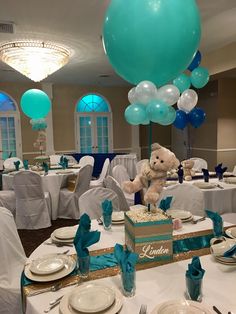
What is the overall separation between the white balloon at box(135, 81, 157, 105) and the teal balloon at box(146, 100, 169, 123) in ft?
0.16

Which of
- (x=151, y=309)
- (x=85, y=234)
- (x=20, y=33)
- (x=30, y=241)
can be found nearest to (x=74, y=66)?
(x=20, y=33)

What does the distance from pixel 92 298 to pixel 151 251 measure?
1.38ft

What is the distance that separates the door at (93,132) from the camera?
28.4 ft

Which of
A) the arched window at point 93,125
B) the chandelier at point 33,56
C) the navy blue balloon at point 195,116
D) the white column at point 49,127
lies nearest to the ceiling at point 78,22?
the chandelier at point 33,56

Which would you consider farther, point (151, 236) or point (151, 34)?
point (151, 34)

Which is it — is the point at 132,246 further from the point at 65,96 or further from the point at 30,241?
the point at 65,96

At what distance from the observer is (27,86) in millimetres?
7898

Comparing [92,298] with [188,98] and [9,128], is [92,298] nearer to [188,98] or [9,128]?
[188,98]

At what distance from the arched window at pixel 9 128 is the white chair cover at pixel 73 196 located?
3.86 meters

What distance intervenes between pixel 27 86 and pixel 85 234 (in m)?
7.39

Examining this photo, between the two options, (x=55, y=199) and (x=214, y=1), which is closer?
(x=214, y=1)

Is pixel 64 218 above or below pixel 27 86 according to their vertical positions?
below

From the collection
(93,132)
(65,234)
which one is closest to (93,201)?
(65,234)

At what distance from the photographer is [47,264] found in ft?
A: 4.58
